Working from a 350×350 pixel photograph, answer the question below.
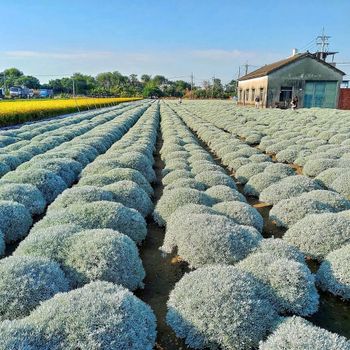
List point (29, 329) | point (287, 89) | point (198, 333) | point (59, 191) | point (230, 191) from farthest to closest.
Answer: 1. point (287, 89)
2. point (59, 191)
3. point (230, 191)
4. point (198, 333)
5. point (29, 329)

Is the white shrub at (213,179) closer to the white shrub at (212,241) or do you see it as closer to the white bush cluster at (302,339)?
the white shrub at (212,241)

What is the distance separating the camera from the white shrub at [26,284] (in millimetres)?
4461

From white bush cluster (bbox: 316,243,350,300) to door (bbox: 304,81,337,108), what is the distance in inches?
1743

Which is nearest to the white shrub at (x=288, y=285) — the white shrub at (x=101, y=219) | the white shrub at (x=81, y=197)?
the white shrub at (x=101, y=219)

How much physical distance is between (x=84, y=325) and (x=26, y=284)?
1344 millimetres

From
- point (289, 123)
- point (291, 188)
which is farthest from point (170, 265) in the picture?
point (289, 123)

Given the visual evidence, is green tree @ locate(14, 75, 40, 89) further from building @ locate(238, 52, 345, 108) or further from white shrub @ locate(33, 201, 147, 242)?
white shrub @ locate(33, 201, 147, 242)

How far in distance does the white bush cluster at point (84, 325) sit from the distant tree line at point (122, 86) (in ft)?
353

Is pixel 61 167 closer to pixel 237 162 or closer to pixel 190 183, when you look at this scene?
pixel 190 183

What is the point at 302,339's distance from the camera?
12.5ft

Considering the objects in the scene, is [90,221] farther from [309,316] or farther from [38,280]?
[309,316]

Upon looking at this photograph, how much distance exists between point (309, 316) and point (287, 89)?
149ft

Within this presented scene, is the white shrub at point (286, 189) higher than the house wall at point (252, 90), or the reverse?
the house wall at point (252, 90)

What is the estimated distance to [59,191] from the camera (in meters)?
10.4
